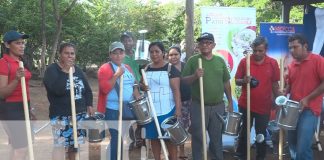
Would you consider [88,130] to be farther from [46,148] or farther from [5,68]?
[46,148]

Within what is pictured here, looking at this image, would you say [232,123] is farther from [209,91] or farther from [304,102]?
[304,102]

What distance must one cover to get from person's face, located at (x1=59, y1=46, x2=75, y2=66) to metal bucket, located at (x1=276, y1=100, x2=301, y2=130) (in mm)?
2635

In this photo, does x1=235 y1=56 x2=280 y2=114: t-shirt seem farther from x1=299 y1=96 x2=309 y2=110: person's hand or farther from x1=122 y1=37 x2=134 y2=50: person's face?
x1=122 y1=37 x2=134 y2=50: person's face

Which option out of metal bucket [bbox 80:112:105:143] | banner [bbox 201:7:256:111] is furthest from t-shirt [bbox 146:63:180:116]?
banner [bbox 201:7:256:111]

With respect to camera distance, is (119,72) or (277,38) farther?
(277,38)

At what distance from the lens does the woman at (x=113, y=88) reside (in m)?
5.11

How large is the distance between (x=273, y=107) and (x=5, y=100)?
12.0 ft

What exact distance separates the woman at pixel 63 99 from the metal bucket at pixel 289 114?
93.0 inches

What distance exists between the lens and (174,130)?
5.07 meters

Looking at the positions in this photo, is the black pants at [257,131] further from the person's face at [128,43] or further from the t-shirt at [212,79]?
the person's face at [128,43]

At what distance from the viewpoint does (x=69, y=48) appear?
482 cm

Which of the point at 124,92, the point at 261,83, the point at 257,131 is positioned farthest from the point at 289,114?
the point at 124,92

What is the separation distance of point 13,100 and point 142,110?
1490mm

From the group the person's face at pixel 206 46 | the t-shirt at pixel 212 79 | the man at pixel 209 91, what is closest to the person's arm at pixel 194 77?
the man at pixel 209 91
